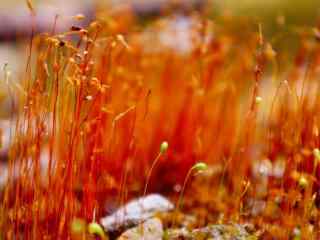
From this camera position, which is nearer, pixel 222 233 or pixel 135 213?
pixel 222 233

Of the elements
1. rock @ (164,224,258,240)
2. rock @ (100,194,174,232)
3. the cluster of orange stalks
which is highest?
the cluster of orange stalks

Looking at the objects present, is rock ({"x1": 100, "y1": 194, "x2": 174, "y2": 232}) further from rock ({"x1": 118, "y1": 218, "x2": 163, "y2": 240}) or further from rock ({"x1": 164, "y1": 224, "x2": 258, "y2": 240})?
rock ({"x1": 164, "y1": 224, "x2": 258, "y2": 240})

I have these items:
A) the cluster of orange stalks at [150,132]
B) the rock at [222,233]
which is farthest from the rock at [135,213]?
the rock at [222,233]

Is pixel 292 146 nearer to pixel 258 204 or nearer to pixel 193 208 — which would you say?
pixel 258 204

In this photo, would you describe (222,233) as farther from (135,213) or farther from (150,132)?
(150,132)

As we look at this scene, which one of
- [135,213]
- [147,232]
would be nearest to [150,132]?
[135,213]

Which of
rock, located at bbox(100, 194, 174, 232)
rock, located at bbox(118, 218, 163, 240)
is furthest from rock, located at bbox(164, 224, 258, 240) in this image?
rock, located at bbox(100, 194, 174, 232)

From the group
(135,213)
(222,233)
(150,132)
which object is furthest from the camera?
(150,132)
